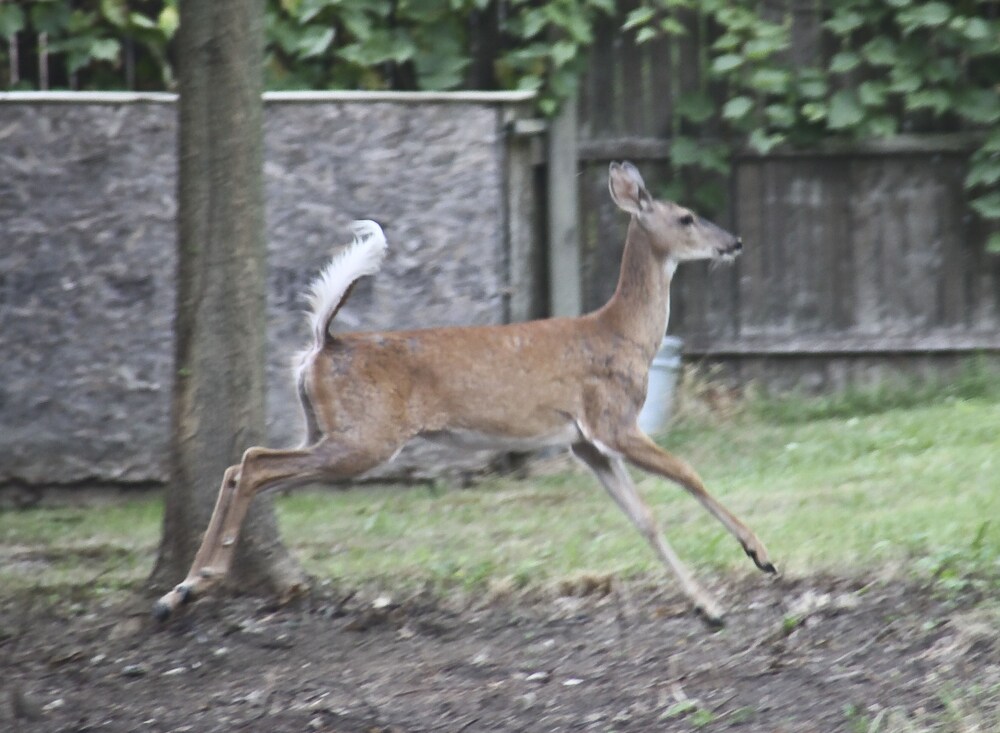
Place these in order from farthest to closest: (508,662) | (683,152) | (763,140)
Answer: (683,152) → (763,140) → (508,662)

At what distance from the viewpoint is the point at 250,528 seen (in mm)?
6160

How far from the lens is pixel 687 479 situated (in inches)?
247

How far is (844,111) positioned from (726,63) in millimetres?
747

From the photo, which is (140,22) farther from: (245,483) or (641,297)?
(245,483)

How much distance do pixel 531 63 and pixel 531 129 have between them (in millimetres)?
429

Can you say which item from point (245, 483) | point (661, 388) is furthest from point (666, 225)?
point (661, 388)

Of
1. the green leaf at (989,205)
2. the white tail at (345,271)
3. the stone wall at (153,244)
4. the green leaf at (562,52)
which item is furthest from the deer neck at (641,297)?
the green leaf at (989,205)

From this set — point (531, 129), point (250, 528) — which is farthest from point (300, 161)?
point (250, 528)

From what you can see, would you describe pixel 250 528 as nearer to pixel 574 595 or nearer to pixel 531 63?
pixel 574 595

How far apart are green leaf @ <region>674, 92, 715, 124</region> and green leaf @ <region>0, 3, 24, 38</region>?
377 cm

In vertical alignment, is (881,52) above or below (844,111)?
above

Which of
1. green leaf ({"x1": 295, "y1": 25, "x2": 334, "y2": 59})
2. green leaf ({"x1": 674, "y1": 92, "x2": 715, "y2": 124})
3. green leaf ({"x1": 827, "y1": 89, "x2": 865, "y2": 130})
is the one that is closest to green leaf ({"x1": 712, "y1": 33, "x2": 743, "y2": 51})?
green leaf ({"x1": 674, "y1": 92, "x2": 715, "y2": 124})

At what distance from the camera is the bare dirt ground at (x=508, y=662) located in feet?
16.0

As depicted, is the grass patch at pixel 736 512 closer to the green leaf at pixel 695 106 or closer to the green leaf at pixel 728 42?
the green leaf at pixel 695 106
